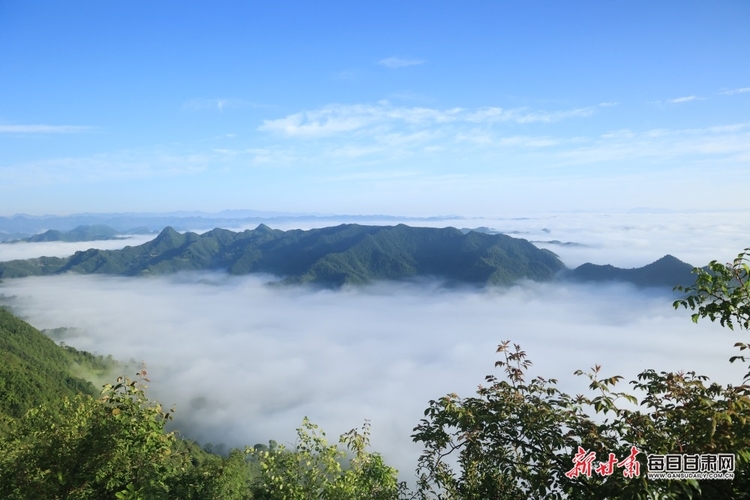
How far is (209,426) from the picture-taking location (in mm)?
140125

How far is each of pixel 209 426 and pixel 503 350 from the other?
510 ft

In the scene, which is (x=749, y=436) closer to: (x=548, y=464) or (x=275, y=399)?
(x=548, y=464)

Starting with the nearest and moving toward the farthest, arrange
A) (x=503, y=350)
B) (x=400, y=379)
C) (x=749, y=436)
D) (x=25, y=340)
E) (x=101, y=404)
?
(x=749, y=436)
(x=503, y=350)
(x=101, y=404)
(x=25, y=340)
(x=400, y=379)

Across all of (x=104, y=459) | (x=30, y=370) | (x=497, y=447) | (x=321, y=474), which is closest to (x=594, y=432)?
→ (x=497, y=447)

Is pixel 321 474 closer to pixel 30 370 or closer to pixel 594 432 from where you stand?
pixel 594 432

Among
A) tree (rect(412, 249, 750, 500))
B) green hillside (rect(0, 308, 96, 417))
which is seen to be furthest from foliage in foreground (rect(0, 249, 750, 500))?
green hillside (rect(0, 308, 96, 417))

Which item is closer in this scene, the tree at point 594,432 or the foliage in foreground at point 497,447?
the tree at point 594,432

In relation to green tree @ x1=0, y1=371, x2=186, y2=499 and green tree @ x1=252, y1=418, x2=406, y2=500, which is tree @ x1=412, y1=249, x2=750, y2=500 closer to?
green tree @ x1=252, y1=418, x2=406, y2=500

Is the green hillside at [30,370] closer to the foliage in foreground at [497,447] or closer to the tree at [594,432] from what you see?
the foliage in foreground at [497,447]

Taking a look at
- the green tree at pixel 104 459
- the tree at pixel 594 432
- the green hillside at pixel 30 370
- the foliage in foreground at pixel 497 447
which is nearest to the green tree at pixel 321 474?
the foliage in foreground at pixel 497 447

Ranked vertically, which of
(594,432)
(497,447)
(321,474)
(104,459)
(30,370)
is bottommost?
(30,370)

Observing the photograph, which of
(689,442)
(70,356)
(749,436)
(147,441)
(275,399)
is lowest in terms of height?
(275,399)

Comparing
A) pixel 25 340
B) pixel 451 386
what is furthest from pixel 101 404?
pixel 451 386

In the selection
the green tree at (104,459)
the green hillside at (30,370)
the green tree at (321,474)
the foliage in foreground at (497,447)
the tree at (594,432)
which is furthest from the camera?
the green hillside at (30,370)
